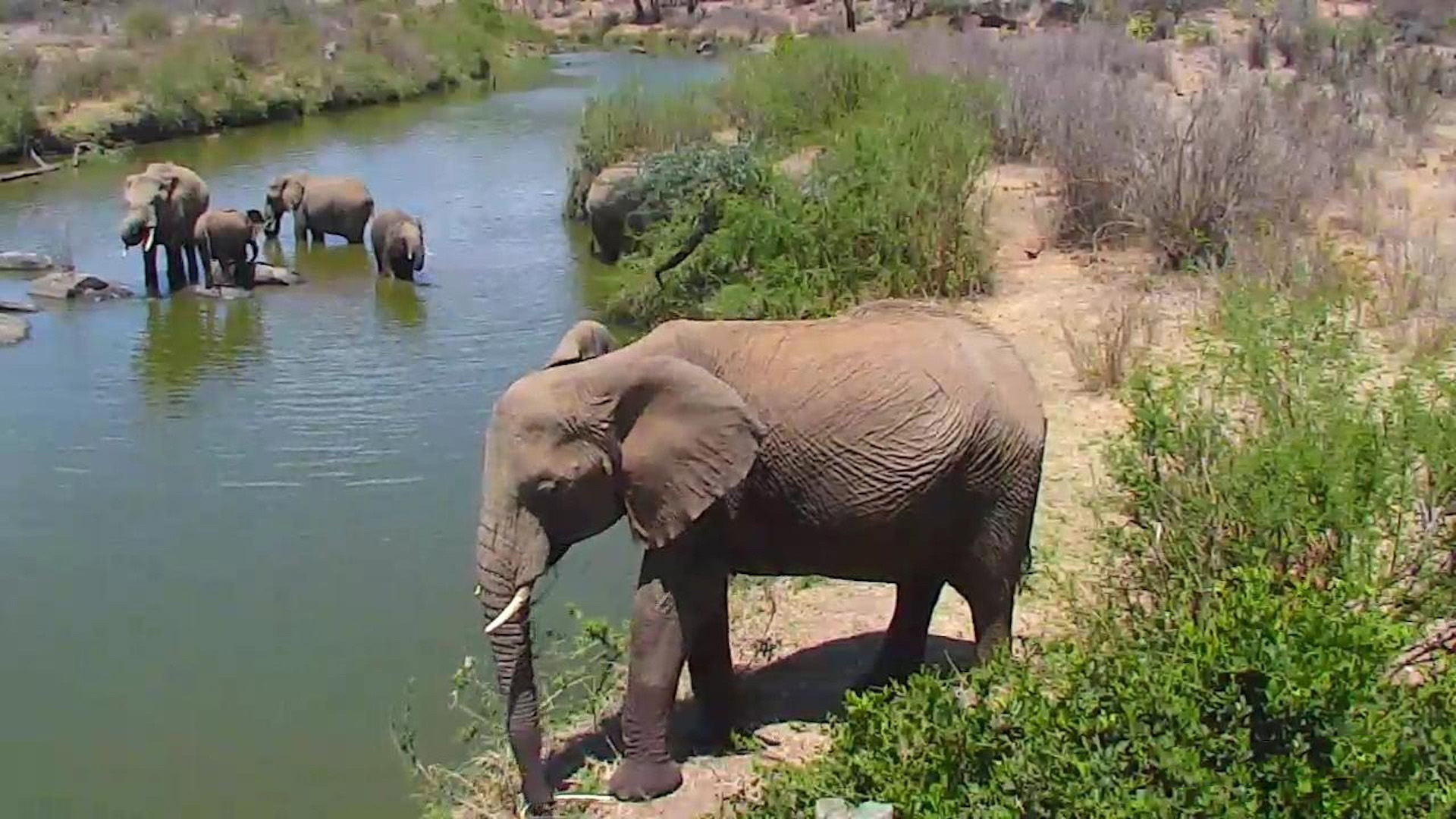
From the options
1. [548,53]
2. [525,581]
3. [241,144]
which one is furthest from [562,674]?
[548,53]

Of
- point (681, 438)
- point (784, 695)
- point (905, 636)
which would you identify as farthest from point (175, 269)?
point (681, 438)

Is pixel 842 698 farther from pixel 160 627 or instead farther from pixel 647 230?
pixel 647 230

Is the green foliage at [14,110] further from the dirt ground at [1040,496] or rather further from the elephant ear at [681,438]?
the elephant ear at [681,438]

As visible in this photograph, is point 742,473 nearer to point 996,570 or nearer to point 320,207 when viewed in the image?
point 996,570

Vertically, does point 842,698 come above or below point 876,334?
below

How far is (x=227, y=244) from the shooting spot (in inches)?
699

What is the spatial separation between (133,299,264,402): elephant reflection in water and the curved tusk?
29.3ft

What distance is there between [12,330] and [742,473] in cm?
1202

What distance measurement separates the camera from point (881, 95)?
17.2 meters

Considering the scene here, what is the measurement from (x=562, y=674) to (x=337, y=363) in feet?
26.7

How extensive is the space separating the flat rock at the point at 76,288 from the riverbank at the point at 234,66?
32.6 feet

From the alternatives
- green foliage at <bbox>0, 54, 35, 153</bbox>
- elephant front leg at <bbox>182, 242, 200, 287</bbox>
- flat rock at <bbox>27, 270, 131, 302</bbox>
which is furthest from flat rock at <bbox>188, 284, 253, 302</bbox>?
green foliage at <bbox>0, 54, 35, 153</bbox>

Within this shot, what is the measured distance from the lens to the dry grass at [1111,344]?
35.0 feet

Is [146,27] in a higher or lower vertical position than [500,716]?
higher
